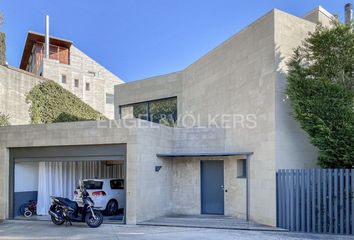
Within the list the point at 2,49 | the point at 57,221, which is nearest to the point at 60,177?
the point at 57,221

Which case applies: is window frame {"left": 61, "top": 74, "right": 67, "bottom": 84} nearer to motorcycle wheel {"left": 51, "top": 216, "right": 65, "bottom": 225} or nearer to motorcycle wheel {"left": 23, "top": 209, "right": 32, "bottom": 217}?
motorcycle wheel {"left": 23, "top": 209, "right": 32, "bottom": 217}

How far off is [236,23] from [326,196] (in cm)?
728

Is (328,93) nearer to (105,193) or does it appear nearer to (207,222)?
(207,222)

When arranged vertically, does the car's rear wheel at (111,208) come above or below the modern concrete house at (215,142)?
below

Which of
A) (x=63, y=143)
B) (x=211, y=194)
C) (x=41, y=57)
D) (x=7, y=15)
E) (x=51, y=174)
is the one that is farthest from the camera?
(x=41, y=57)

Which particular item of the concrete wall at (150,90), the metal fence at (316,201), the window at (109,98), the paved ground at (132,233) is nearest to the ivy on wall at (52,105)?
the concrete wall at (150,90)

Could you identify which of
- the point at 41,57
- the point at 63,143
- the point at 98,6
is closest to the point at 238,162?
the point at 63,143

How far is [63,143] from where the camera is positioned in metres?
12.2

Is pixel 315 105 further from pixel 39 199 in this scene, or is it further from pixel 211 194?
pixel 39 199

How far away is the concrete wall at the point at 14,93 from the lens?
18047 millimetres

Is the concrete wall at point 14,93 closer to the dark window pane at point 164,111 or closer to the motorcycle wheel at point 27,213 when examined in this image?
the motorcycle wheel at point 27,213

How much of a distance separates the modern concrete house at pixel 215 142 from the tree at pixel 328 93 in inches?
24.5

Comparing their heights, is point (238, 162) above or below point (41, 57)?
below

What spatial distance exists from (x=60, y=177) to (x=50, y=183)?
491 mm
